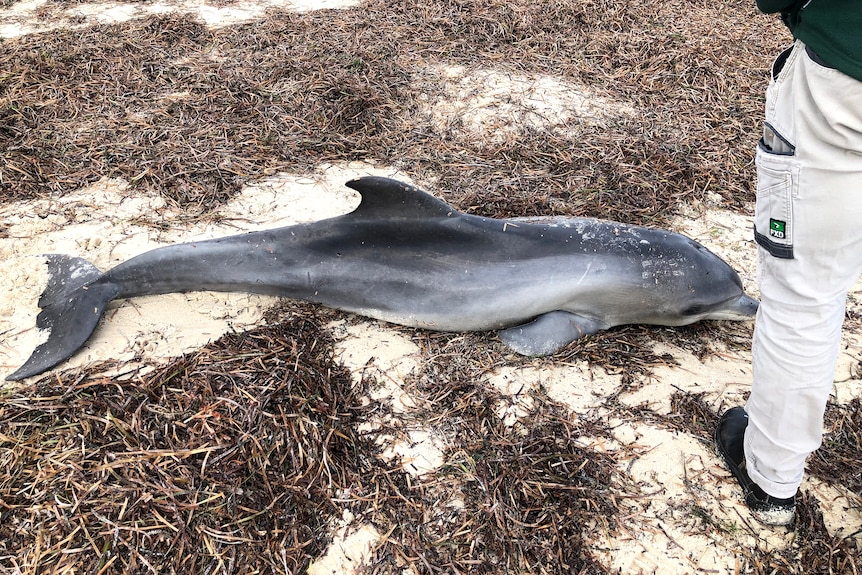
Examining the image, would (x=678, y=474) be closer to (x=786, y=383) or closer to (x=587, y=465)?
(x=587, y=465)

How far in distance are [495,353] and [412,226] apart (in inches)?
39.1

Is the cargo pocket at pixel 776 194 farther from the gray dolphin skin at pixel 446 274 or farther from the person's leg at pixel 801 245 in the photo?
the gray dolphin skin at pixel 446 274

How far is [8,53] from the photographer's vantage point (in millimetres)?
7156

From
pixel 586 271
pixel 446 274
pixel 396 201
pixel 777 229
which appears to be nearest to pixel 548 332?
pixel 586 271

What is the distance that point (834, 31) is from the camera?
2.21 m

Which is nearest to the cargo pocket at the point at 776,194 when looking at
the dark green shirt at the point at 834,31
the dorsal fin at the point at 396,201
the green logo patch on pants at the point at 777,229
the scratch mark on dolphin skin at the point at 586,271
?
the green logo patch on pants at the point at 777,229

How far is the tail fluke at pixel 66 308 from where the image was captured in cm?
380

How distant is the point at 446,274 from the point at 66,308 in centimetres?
246

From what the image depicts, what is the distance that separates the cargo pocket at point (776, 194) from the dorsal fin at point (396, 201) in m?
2.02

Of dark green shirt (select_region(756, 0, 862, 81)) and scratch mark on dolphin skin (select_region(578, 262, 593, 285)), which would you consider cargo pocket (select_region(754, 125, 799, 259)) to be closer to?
dark green shirt (select_region(756, 0, 862, 81))

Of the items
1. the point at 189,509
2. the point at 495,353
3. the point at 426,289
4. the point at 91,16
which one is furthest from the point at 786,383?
the point at 91,16

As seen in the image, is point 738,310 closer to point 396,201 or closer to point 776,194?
point 776,194

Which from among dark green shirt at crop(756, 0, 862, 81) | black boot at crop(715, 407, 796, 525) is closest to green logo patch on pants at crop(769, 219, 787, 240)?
dark green shirt at crop(756, 0, 862, 81)

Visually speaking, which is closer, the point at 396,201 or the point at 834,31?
the point at 834,31
